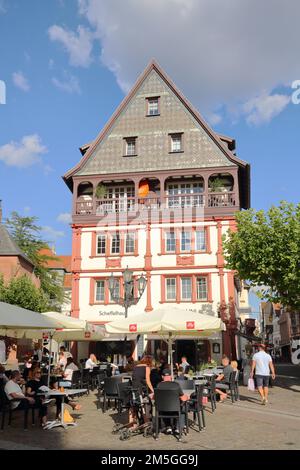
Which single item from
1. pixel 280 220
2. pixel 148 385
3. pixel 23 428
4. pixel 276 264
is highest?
pixel 280 220

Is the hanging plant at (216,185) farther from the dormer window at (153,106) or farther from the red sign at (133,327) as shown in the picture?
the red sign at (133,327)

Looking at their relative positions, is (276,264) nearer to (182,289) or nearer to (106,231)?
(182,289)

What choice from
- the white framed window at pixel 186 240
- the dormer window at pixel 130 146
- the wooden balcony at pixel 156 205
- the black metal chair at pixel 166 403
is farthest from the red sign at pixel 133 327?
the dormer window at pixel 130 146

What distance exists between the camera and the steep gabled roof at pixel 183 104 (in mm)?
30422

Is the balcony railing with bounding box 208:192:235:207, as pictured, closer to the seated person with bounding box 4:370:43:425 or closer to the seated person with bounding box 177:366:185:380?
the seated person with bounding box 177:366:185:380

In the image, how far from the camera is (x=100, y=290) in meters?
29.4

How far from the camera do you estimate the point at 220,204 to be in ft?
96.4

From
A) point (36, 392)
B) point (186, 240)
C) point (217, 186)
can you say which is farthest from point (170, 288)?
point (36, 392)

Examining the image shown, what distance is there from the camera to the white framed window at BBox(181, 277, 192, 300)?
28481 mm

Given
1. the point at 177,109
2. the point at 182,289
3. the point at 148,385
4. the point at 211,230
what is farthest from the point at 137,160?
the point at 148,385

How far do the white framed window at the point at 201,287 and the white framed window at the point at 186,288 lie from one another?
45cm

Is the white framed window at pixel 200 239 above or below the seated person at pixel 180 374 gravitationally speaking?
above

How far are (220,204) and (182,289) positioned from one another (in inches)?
225
